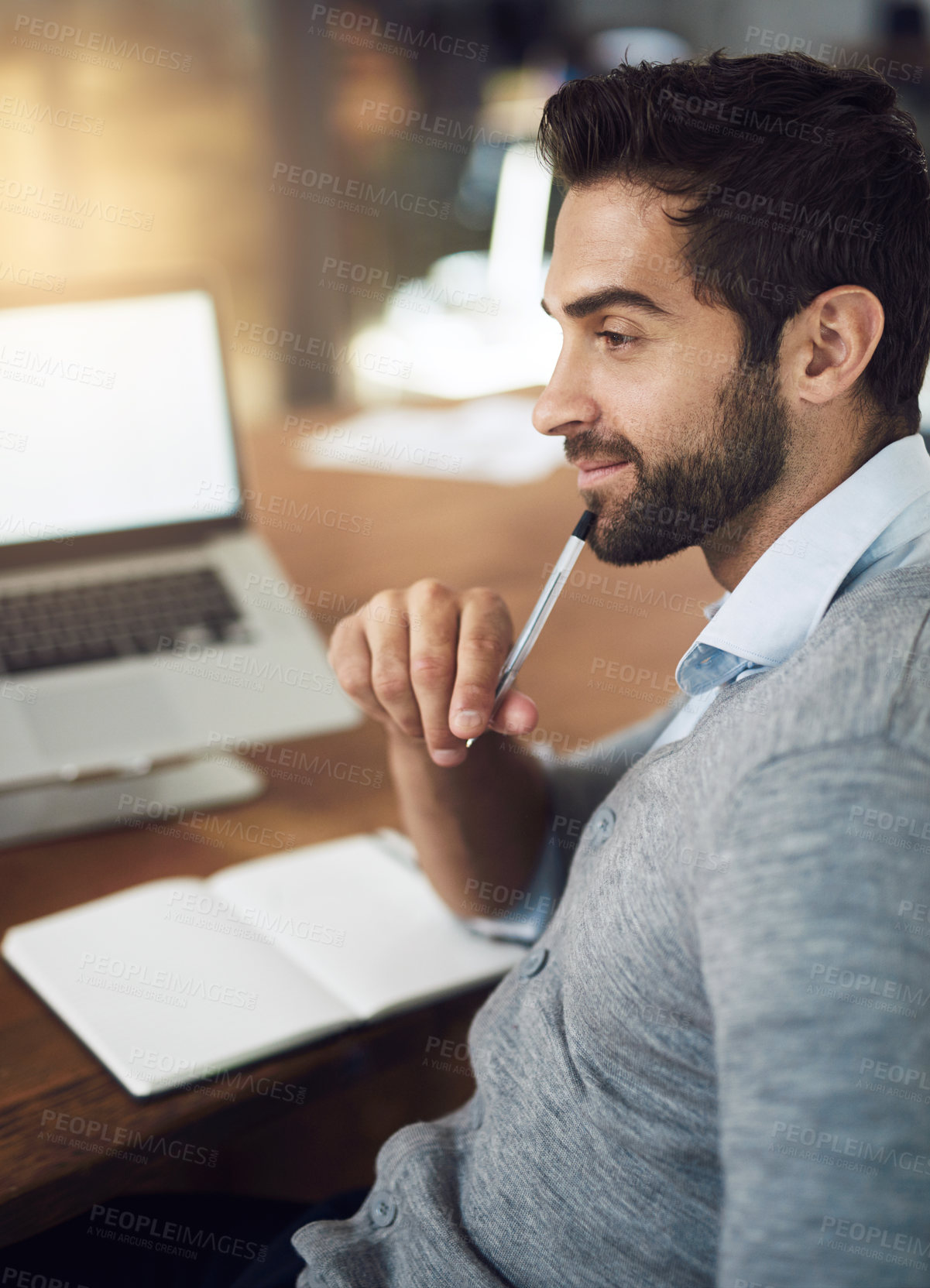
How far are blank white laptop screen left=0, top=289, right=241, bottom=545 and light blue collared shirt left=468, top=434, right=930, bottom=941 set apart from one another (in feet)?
2.39

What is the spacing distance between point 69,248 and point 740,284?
3.23 metres

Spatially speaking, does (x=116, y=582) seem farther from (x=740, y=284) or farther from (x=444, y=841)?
(x=740, y=284)

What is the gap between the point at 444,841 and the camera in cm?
98

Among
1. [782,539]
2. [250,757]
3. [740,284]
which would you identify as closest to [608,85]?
[740,284]

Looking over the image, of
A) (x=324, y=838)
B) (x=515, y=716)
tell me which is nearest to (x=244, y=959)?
(x=324, y=838)

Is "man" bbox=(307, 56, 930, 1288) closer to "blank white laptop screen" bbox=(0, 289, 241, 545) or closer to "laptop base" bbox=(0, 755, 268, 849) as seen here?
"laptop base" bbox=(0, 755, 268, 849)

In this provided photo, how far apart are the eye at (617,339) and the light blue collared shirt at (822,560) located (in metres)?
0.17

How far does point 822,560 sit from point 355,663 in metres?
0.39

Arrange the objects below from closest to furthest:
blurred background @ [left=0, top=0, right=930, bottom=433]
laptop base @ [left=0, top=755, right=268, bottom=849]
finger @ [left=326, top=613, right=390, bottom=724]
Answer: finger @ [left=326, top=613, right=390, bottom=724], laptop base @ [left=0, top=755, right=268, bottom=849], blurred background @ [left=0, top=0, right=930, bottom=433]

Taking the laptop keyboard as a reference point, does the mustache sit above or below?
above

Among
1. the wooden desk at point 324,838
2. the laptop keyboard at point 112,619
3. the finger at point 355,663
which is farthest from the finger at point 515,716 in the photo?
the laptop keyboard at point 112,619

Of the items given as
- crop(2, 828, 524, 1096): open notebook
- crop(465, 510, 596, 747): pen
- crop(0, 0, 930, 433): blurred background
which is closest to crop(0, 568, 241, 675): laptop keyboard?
crop(2, 828, 524, 1096): open notebook

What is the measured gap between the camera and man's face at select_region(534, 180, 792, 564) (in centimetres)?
76

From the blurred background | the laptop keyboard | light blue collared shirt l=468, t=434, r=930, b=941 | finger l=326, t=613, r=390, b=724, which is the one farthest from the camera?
the blurred background
